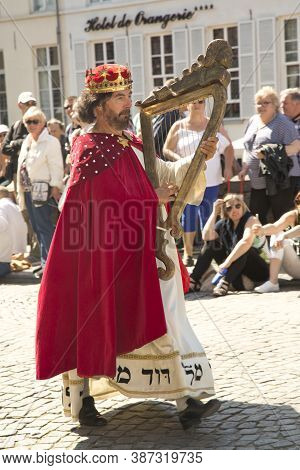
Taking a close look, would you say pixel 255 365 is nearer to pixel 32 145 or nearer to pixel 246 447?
pixel 246 447

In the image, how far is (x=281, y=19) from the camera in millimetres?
19359

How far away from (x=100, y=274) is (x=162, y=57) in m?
17.7

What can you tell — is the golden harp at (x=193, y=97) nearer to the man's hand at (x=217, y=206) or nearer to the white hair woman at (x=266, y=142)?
the man's hand at (x=217, y=206)

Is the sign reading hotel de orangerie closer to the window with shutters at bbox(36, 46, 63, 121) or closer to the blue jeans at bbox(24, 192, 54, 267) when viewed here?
the window with shutters at bbox(36, 46, 63, 121)

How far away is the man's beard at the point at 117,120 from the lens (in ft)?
14.5

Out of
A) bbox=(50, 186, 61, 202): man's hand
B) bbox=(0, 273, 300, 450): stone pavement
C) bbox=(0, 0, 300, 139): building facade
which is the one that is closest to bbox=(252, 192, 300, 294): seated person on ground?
bbox=(0, 273, 300, 450): stone pavement

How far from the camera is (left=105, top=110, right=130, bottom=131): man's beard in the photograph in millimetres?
4426

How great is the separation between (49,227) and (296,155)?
2.90 metres

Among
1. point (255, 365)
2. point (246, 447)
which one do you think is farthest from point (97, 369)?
point (255, 365)

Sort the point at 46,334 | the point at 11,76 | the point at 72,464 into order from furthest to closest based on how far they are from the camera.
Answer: the point at 11,76 → the point at 46,334 → the point at 72,464

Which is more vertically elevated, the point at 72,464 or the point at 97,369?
the point at 97,369

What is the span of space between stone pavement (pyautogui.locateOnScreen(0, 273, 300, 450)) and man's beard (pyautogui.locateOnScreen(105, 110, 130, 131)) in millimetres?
1595

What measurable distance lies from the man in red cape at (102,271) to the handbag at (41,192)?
5.17 metres

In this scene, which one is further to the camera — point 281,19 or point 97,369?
point 281,19
